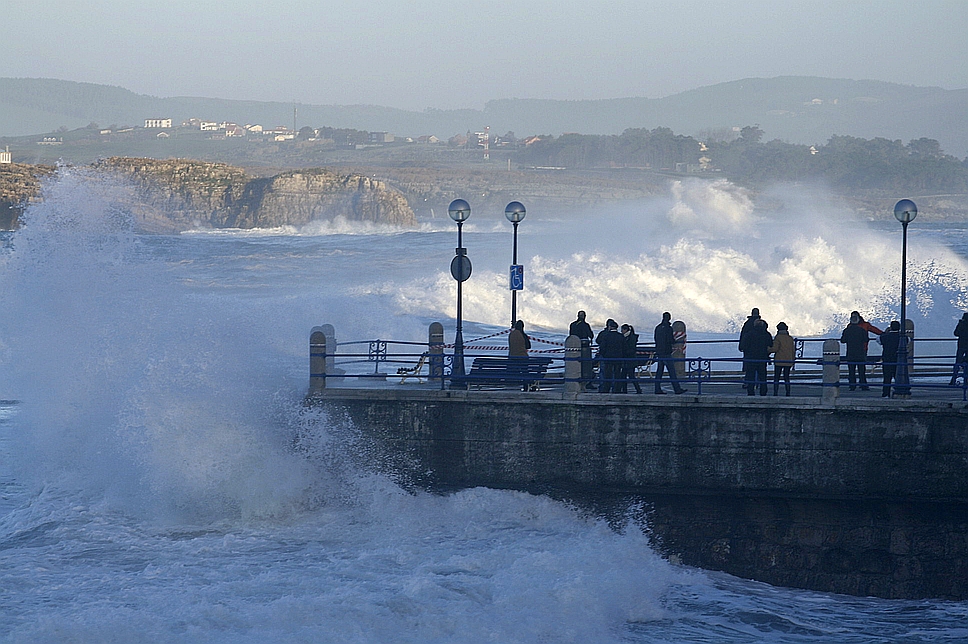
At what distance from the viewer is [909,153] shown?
184m

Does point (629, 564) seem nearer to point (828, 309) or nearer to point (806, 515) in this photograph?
point (806, 515)

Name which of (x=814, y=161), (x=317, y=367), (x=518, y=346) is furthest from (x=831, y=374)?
(x=814, y=161)

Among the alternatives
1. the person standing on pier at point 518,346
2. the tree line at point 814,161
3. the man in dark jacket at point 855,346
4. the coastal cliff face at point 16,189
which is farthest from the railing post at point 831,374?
the tree line at point 814,161

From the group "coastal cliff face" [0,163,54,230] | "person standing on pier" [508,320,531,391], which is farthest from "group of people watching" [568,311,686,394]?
"coastal cliff face" [0,163,54,230]

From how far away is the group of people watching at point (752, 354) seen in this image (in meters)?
13.6

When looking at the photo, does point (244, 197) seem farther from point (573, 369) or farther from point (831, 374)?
point (831, 374)

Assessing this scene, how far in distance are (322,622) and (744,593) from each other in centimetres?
496

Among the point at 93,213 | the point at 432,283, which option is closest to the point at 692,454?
the point at 93,213

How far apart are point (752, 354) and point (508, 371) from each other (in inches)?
131

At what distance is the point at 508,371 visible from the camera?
14484 millimetres

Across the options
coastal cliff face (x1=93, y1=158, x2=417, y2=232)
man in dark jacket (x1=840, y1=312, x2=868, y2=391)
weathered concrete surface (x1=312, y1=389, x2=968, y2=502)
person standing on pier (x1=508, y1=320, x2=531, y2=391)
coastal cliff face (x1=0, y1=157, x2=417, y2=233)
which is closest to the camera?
weathered concrete surface (x1=312, y1=389, x2=968, y2=502)

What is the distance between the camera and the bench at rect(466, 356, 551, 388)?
46.5ft

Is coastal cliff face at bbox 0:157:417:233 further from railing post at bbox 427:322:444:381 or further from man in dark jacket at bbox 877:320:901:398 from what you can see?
man in dark jacket at bbox 877:320:901:398

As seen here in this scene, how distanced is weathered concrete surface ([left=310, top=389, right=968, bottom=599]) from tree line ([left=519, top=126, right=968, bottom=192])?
570 feet
